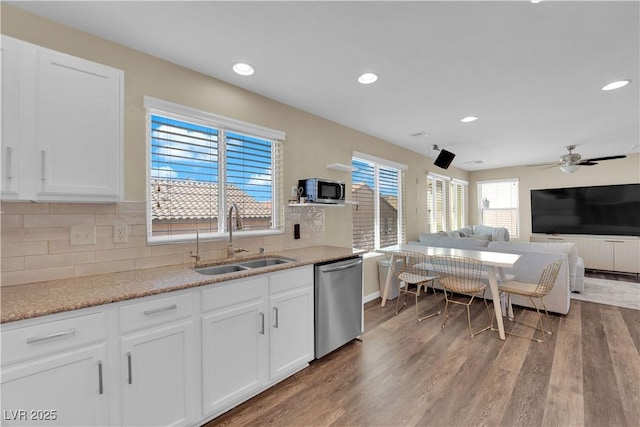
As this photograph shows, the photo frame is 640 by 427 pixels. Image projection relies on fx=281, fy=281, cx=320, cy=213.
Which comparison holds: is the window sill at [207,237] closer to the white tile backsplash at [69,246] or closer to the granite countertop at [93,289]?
the white tile backsplash at [69,246]

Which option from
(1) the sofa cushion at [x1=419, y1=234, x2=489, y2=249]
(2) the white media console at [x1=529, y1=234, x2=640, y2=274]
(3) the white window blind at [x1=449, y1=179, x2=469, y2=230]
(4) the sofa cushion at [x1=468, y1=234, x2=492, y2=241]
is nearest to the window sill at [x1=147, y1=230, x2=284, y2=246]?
(1) the sofa cushion at [x1=419, y1=234, x2=489, y2=249]

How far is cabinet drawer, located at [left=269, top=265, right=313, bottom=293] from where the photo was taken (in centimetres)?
212

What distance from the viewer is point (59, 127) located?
1545 millimetres

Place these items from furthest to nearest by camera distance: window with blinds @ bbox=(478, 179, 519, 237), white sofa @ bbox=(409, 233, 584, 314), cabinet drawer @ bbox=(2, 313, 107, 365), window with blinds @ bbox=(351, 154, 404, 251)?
1. window with blinds @ bbox=(478, 179, 519, 237)
2. window with blinds @ bbox=(351, 154, 404, 251)
3. white sofa @ bbox=(409, 233, 584, 314)
4. cabinet drawer @ bbox=(2, 313, 107, 365)

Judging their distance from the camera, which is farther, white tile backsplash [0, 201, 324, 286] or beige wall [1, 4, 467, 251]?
beige wall [1, 4, 467, 251]

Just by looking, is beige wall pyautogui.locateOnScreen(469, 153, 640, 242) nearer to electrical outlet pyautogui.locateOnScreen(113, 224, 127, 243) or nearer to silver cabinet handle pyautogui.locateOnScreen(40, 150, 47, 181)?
electrical outlet pyautogui.locateOnScreen(113, 224, 127, 243)

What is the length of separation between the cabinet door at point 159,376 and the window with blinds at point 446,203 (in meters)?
5.29

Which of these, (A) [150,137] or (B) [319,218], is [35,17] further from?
(B) [319,218]

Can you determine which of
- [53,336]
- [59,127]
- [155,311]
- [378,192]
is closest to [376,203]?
[378,192]

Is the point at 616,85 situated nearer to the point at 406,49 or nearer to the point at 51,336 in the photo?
the point at 406,49

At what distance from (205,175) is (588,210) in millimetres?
7752

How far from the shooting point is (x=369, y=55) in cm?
211

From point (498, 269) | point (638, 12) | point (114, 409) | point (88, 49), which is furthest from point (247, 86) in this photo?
point (498, 269)

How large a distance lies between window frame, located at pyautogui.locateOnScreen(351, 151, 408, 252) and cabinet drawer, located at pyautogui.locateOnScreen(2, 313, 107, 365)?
9.99ft
